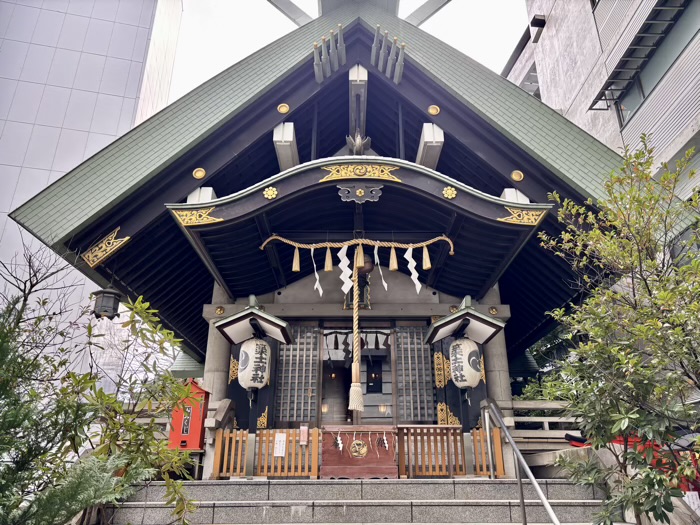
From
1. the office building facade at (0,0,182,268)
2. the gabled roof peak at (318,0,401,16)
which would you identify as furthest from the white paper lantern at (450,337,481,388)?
the office building facade at (0,0,182,268)

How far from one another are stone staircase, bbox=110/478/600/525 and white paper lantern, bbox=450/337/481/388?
2.44 metres

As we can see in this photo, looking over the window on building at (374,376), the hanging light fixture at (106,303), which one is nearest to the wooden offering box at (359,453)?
the window on building at (374,376)

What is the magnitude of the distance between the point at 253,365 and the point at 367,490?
3319mm

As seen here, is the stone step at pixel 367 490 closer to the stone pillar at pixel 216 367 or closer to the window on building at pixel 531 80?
the stone pillar at pixel 216 367

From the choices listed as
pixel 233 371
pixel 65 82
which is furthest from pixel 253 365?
pixel 65 82

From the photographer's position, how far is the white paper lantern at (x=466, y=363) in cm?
859

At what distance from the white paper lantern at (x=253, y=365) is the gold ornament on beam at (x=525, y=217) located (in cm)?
455

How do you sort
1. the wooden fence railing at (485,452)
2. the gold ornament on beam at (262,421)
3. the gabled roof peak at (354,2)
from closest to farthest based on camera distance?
the wooden fence railing at (485,452), the gold ornament on beam at (262,421), the gabled roof peak at (354,2)

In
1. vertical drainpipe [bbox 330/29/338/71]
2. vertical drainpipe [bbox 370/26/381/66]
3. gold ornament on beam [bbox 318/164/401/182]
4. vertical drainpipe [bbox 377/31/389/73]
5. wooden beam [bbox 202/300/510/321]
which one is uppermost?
vertical drainpipe [bbox 370/26/381/66]

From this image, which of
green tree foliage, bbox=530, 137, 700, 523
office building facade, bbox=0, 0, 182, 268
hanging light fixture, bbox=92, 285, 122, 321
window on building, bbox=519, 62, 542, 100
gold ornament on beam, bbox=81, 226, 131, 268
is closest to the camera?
green tree foliage, bbox=530, 137, 700, 523

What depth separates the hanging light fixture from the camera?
7707 mm

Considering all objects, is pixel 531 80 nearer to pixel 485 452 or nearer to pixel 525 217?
pixel 525 217

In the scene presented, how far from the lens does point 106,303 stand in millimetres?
7812

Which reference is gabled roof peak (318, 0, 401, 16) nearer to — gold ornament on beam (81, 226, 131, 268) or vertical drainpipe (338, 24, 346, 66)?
vertical drainpipe (338, 24, 346, 66)
